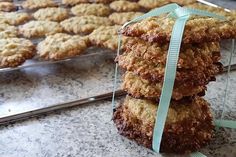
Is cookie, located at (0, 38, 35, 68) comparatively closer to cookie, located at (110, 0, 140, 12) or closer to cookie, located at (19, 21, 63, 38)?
cookie, located at (19, 21, 63, 38)

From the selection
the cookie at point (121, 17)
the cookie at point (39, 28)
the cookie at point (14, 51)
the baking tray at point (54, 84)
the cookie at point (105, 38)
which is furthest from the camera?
the cookie at point (121, 17)

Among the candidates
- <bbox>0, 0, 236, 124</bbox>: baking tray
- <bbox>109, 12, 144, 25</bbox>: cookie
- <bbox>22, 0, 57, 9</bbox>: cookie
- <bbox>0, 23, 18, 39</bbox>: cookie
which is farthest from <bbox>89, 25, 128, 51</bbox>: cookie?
<bbox>22, 0, 57, 9</bbox>: cookie

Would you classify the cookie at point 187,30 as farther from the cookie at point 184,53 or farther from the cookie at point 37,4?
the cookie at point 37,4

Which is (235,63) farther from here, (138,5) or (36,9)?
(36,9)

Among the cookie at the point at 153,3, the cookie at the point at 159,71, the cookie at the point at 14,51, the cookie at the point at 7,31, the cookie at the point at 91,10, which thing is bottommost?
the cookie at the point at 14,51

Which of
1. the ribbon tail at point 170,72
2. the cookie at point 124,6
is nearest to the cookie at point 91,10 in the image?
the cookie at point 124,6

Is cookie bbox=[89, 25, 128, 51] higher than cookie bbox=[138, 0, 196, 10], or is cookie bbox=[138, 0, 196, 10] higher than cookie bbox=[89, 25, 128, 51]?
cookie bbox=[138, 0, 196, 10]
